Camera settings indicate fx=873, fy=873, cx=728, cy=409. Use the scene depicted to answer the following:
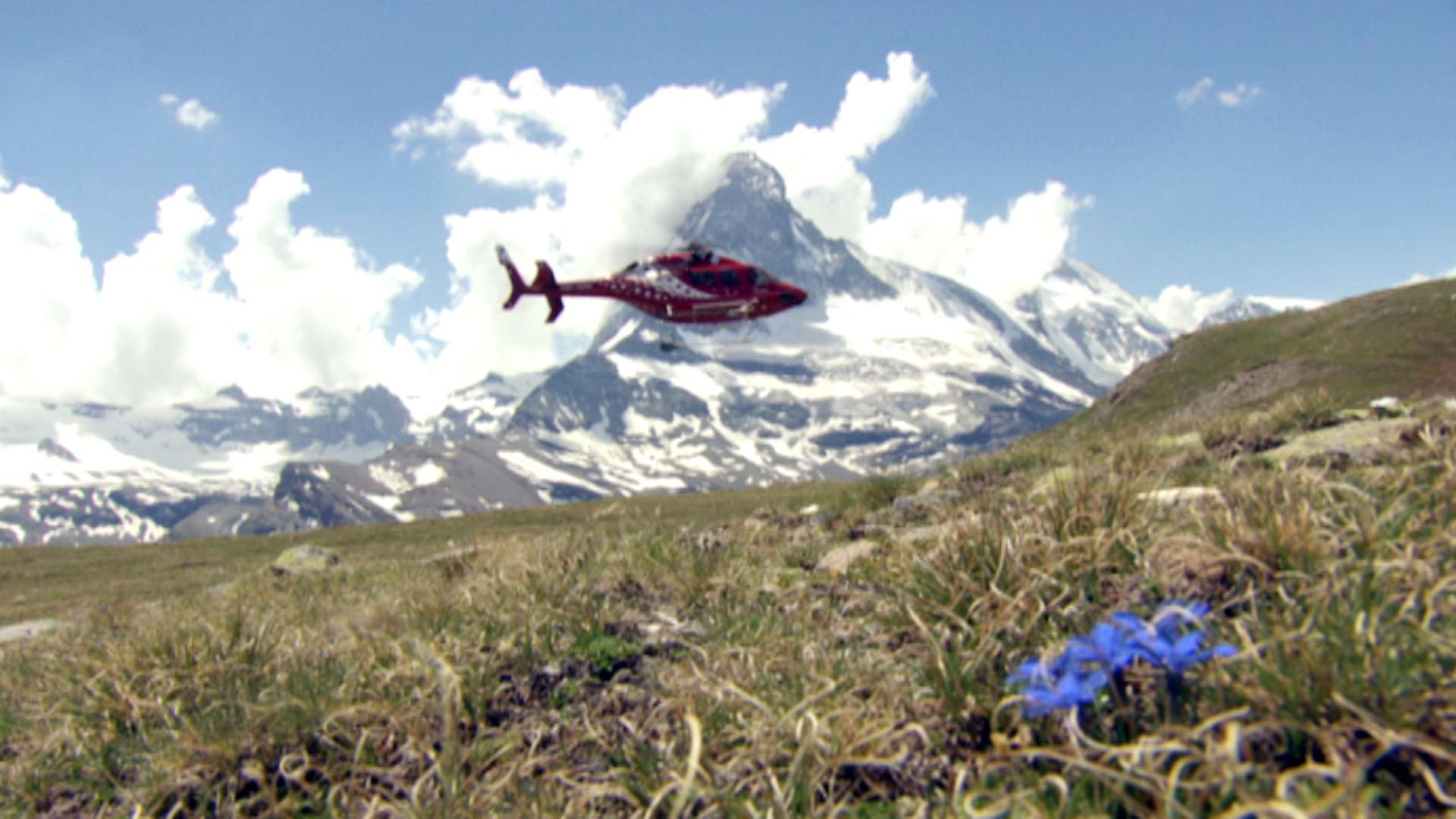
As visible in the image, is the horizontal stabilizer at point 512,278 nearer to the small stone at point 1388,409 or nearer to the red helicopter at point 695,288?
the red helicopter at point 695,288

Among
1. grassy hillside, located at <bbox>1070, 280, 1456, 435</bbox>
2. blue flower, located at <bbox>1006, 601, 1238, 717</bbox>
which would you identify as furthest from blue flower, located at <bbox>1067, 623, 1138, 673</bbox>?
grassy hillside, located at <bbox>1070, 280, 1456, 435</bbox>

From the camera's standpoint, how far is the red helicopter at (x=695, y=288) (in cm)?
4050

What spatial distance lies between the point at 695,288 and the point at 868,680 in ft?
122

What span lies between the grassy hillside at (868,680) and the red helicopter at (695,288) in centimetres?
3301

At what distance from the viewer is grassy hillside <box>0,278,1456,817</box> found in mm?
2877

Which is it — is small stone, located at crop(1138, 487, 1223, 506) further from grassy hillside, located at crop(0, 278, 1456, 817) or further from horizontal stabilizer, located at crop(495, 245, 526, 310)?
horizontal stabilizer, located at crop(495, 245, 526, 310)

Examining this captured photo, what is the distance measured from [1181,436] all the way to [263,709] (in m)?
12.6

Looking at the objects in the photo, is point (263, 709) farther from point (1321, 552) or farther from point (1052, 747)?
point (1321, 552)

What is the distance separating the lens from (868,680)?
14.1 ft

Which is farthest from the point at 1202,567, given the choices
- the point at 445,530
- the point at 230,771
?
the point at 445,530

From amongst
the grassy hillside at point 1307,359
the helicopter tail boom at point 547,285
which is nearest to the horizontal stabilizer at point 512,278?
the helicopter tail boom at point 547,285

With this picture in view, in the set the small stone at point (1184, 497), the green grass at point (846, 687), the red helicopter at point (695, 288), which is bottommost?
the green grass at point (846, 687)

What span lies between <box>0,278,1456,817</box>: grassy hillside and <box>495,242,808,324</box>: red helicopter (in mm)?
33014

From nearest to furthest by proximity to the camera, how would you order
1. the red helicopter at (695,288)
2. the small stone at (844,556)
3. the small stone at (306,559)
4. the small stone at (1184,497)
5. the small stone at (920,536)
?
the small stone at (1184,497), the small stone at (920,536), the small stone at (844,556), the small stone at (306,559), the red helicopter at (695,288)
